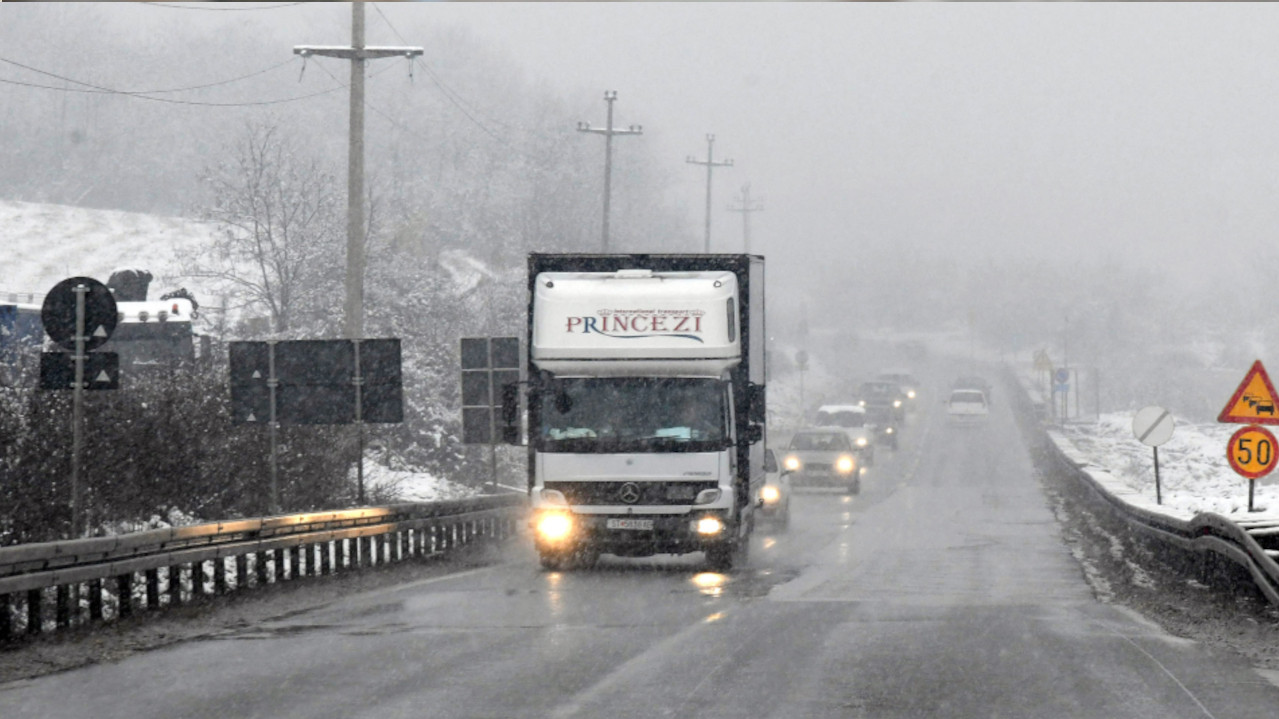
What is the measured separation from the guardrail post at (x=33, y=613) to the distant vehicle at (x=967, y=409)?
63700mm

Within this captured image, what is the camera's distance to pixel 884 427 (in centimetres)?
6438

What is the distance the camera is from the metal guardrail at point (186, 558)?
12.8 metres

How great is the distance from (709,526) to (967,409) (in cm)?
5588

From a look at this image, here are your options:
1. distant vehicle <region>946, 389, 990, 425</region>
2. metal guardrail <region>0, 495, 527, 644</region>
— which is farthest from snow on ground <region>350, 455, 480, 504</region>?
distant vehicle <region>946, 389, 990, 425</region>

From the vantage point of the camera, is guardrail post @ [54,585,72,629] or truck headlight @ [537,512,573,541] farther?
truck headlight @ [537,512,573,541]

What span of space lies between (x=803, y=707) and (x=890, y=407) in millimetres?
57579

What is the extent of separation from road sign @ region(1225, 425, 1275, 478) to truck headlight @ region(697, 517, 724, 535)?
5.94 meters

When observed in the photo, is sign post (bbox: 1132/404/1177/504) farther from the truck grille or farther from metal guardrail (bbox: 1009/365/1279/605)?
the truck grille

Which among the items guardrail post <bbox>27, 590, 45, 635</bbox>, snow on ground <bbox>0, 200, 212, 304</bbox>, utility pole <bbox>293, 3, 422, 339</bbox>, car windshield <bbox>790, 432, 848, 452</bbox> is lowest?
guardrail post <bbox>27, 590, 45, 635</bbox>

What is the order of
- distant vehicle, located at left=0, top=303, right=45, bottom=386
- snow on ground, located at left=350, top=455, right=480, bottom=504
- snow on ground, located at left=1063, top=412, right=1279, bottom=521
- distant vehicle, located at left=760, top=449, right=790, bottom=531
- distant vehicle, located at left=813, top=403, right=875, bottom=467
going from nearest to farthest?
1. distant vehicle, located at left=0, top=303, right=45, bottom=386
2. snow on ground, located at left=350, top=455, right=480, bottom=504
3. distant vehicle, located at left=760, top=449, right=790, bottom=531
4. snow on ground, located at left=1063, top=412, right=1279, bottom=521
5. distant vehicle, located at left=813, top=403, right=875, bottom=467

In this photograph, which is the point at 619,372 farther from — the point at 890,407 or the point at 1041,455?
the point at 890,407

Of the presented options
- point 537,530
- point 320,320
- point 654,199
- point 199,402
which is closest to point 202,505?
point 199,402

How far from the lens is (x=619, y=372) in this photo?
1967cm

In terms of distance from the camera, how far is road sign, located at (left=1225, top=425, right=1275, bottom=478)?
19547 millimetres
